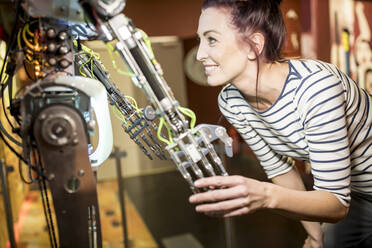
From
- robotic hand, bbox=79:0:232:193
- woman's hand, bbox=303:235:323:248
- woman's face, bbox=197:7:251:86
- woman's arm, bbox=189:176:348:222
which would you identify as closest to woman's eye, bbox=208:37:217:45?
woman's face, bbox=197:7:251:86

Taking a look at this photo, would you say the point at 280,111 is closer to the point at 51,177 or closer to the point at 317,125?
the point at 317,125

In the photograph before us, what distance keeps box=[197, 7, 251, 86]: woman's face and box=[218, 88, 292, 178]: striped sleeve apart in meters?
0.22

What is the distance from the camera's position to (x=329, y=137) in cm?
80

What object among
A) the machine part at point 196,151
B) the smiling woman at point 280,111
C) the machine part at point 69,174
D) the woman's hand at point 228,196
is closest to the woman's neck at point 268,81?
the smiling woman at point 280,111

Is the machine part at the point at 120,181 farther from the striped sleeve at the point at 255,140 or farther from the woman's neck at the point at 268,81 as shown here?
the woman's neck at the point at 268,81

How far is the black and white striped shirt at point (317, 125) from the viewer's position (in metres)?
0.81

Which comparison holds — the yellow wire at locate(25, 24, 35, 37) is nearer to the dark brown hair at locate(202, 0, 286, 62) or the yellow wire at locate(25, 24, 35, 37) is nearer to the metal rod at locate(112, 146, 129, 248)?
the dark brown hair at locate(202, 0, 286, 62)

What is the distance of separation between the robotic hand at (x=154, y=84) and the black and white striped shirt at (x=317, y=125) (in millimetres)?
313

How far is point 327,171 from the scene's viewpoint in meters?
0.81

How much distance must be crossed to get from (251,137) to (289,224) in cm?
177

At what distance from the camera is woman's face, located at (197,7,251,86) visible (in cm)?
85

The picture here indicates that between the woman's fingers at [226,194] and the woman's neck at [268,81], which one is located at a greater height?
the woman's neck at [268,81]

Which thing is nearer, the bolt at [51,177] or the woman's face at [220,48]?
the bolt at [51,177]

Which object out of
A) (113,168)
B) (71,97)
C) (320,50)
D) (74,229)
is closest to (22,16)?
(71,97)
